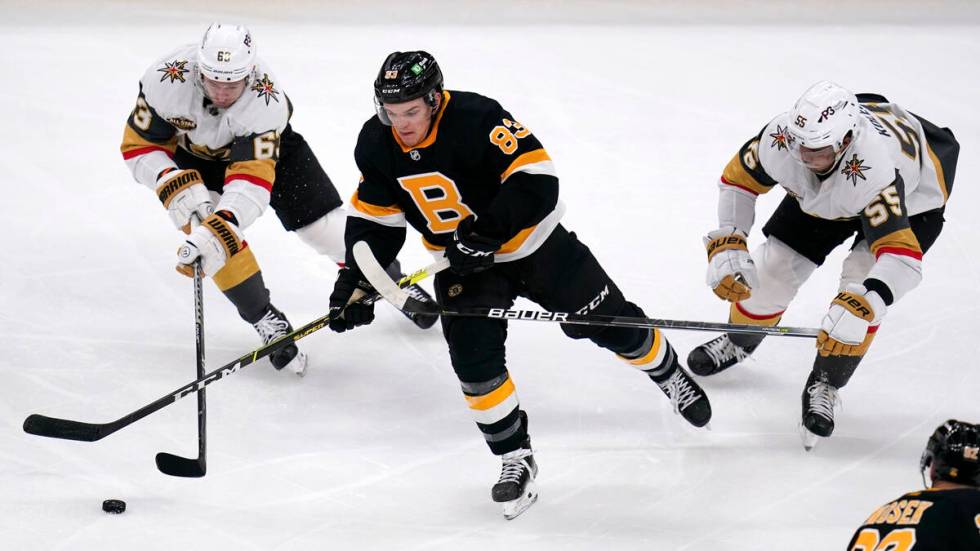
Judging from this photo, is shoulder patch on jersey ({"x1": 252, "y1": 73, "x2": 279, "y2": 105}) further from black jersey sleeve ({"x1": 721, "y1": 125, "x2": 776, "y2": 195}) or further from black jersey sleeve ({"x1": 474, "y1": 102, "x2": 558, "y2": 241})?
black jersey sleeve ({"x1": 721, "y1": 125, "x2": 776, "y2": 195})

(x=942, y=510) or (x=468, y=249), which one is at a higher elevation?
(x=942, y=510)

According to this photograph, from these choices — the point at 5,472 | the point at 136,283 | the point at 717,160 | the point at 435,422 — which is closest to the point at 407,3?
the point at 717,160

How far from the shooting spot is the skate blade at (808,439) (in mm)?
3291

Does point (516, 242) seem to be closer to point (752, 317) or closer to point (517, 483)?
point (517, 483)

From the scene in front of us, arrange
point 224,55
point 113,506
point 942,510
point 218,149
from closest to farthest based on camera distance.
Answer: point 942,510, point 113,506, point 224,55, point 218,149

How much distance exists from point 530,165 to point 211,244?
39.7 inches

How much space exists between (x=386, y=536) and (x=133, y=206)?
7.81ft

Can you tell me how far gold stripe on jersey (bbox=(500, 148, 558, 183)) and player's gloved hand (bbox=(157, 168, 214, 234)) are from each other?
1.06 metres

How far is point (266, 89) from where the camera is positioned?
349cm

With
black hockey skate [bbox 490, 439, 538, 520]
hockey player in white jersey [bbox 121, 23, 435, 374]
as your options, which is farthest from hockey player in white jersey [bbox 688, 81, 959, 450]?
hockey player in white jersey [bbox 121, 23, 435, 374]

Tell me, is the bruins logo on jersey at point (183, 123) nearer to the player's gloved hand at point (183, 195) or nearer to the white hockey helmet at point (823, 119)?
the player's gloved hand at point (183, 195)

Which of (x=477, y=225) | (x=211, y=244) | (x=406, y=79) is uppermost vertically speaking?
(x=406, y=79)

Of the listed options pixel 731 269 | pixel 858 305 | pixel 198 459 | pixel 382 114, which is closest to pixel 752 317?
pixel 731 269

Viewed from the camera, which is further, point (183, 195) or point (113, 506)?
point (183, 195)
